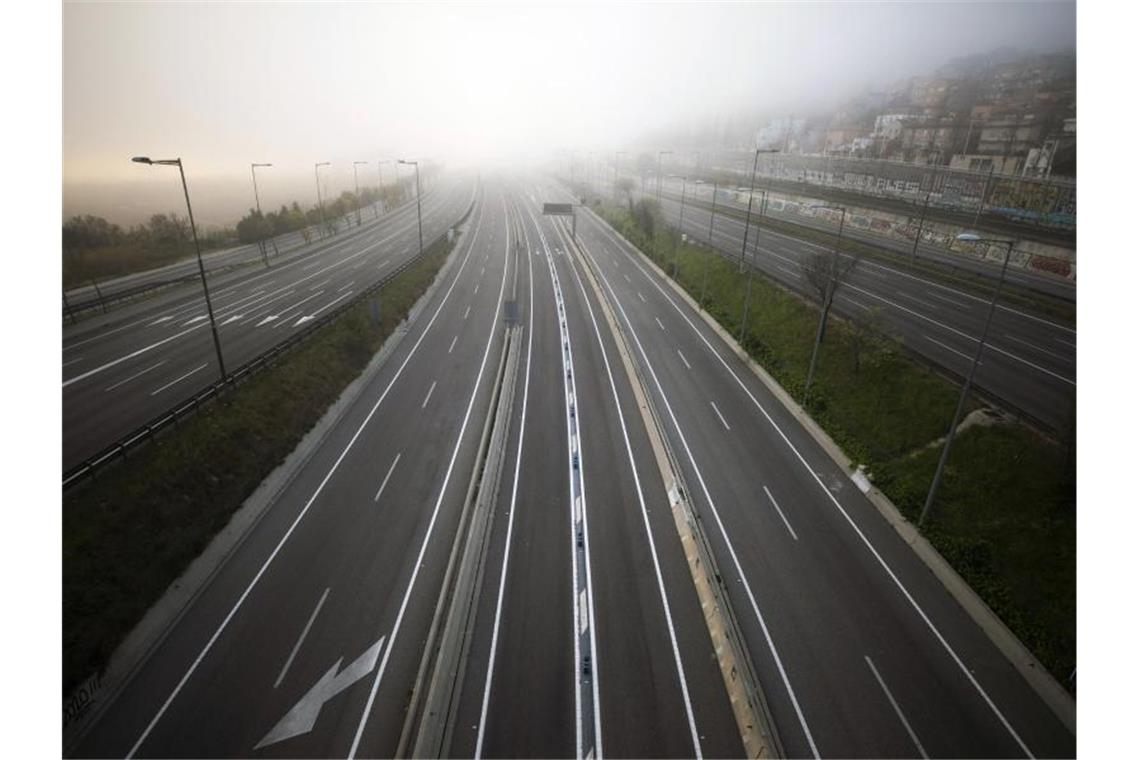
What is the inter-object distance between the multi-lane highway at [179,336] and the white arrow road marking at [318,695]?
1707cm

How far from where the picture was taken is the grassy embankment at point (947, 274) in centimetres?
4128

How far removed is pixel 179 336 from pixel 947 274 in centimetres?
7424

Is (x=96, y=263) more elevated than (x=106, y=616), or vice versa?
(x=96, y=263)

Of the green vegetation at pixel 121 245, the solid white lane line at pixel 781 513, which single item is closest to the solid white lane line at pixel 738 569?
the solid white lane line at pixel 781 513

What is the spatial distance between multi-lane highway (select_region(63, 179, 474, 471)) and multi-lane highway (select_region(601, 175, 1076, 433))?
4631 centimetres

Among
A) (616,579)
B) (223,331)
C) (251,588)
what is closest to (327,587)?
(251,588)

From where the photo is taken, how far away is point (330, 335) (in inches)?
1521

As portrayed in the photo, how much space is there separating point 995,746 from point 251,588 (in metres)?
26.2

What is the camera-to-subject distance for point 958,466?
2567 centimetres

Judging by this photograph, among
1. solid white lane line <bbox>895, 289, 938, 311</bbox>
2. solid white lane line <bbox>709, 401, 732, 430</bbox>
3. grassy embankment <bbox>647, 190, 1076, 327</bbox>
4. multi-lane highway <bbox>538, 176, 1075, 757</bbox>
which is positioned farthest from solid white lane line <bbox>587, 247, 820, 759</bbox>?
grassy embankment <bbox>647, 190, 1076, 327</bbox>

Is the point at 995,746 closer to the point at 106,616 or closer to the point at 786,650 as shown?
the point at 786,650

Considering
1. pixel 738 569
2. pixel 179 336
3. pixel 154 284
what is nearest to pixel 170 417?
pixel 179 336

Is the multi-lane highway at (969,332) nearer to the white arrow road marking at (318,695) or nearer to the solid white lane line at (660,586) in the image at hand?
the solid white lane line at (660,586)

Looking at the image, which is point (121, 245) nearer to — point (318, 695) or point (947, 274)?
point (318, 695)
